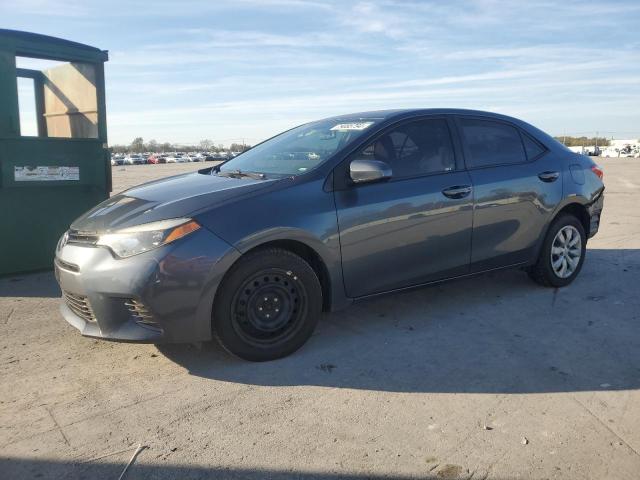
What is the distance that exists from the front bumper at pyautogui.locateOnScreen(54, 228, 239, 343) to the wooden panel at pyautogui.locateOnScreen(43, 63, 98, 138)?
3.63m

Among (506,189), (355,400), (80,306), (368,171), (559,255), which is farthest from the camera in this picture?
(559,255)

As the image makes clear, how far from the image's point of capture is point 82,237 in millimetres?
3779

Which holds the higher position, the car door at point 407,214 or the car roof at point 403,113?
the car roof at point 403,113

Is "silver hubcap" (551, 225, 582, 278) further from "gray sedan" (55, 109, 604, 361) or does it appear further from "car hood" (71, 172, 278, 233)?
"car hood" (71, 172, 278, 233)

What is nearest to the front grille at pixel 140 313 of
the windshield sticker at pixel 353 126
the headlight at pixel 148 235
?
the headlight at pixel 148 235

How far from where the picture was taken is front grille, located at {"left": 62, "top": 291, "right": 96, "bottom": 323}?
3.58 meters

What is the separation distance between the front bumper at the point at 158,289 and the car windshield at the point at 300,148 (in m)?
1.02

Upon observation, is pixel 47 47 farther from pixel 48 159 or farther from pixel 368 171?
pixel 368 171

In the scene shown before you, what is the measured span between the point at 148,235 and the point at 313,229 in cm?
104

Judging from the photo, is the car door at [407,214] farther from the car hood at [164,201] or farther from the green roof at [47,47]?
the green roof at [47,47]

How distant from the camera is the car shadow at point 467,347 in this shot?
11.5 ft

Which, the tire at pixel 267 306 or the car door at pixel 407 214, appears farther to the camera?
the car door at pixel 407 214

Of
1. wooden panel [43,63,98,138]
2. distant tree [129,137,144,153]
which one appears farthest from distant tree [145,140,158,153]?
wooden panel [43,63,98,138]

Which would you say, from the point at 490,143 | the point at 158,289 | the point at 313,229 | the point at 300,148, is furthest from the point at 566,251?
the point at 158,289
